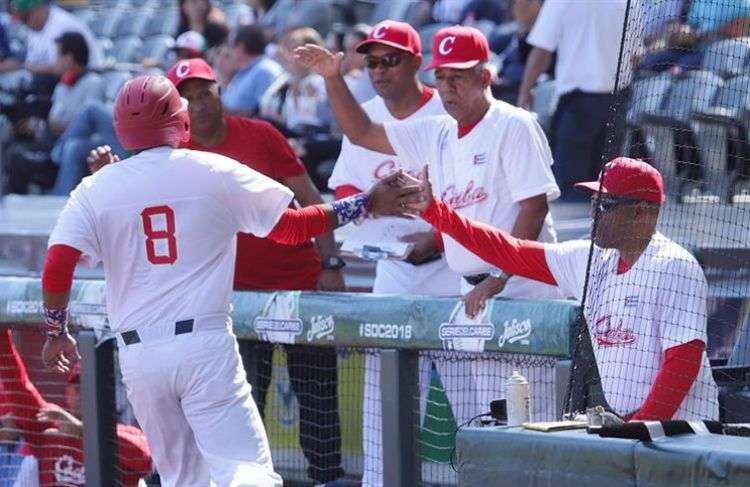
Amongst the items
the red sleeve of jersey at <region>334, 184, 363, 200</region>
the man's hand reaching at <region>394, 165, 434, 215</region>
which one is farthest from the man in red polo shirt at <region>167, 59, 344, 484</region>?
the man's hand reaching at <region>394, 165, 434, 215</region>

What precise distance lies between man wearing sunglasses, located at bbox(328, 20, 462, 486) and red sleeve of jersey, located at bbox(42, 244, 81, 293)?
1.75m

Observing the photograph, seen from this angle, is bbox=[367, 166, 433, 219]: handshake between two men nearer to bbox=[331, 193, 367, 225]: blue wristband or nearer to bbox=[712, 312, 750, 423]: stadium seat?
bbox=[331, 193, 367, 225]: blue wristband

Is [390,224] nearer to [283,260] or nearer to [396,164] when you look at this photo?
[396,164]

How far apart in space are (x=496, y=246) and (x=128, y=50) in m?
10.9

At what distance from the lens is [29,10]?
1430cm

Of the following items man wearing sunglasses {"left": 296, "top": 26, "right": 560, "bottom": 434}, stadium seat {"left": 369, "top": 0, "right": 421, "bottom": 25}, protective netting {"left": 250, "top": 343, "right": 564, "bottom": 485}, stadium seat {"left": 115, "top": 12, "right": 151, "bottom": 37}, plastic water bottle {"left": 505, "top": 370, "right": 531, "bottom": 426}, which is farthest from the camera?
stadium seat {"left": 115, "top": 12, "right": 151, "bottom": 37}

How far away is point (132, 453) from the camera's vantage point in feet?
22.4

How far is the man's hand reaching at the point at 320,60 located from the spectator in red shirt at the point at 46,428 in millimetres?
1776

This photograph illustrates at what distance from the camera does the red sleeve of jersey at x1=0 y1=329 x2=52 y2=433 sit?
704 cm

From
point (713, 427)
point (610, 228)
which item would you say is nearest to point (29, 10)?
point (610, 228)

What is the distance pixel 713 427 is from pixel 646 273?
913 mm

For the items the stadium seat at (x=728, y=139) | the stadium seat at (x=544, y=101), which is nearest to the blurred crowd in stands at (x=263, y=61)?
the stadium seat at (x=544, y=101)

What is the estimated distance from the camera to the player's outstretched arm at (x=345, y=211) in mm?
5746

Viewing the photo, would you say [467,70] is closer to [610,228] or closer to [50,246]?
[610,228]
